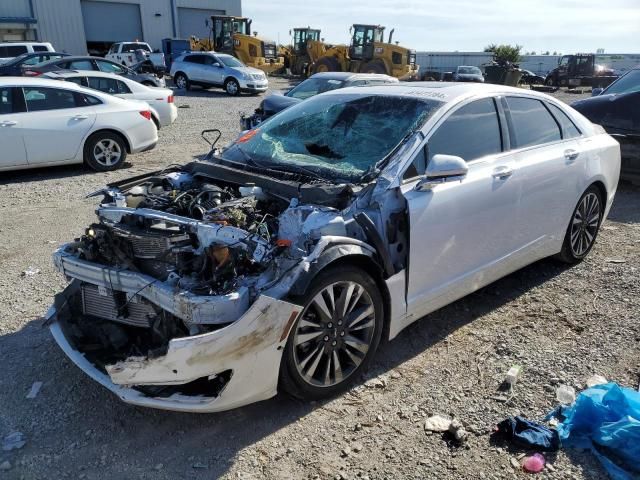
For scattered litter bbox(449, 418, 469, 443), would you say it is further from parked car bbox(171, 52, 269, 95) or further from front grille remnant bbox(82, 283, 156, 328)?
parked car bbox(171, 52, 269, 95)

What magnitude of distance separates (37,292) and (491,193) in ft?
12.2

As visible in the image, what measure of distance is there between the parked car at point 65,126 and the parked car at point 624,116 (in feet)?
23.5

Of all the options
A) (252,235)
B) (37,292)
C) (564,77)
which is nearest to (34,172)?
(37,292)

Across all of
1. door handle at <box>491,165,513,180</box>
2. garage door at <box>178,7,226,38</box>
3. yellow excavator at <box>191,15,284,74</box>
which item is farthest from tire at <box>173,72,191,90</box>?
door handle at <box>491,165,513,180</box>

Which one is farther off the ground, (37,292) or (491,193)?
(491,193)

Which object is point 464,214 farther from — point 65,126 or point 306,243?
point 65,126

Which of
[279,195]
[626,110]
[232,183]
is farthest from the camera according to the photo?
[626,110]

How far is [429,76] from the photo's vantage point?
31.8 m

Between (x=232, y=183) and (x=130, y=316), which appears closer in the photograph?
(x=130, y=316)

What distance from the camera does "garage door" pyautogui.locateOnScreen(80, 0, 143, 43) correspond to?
37781 millimetres

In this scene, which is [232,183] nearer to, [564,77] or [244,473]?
[244,473]

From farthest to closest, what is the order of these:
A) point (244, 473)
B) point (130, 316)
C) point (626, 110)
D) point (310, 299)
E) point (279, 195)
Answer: point (626, 110) → point (279, 195) → point (130, 316) → point (310, 299) → point (244, 473)

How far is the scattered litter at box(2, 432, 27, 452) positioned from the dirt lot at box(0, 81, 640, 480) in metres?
0.04

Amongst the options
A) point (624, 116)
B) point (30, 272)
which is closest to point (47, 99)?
point (30, 272)
